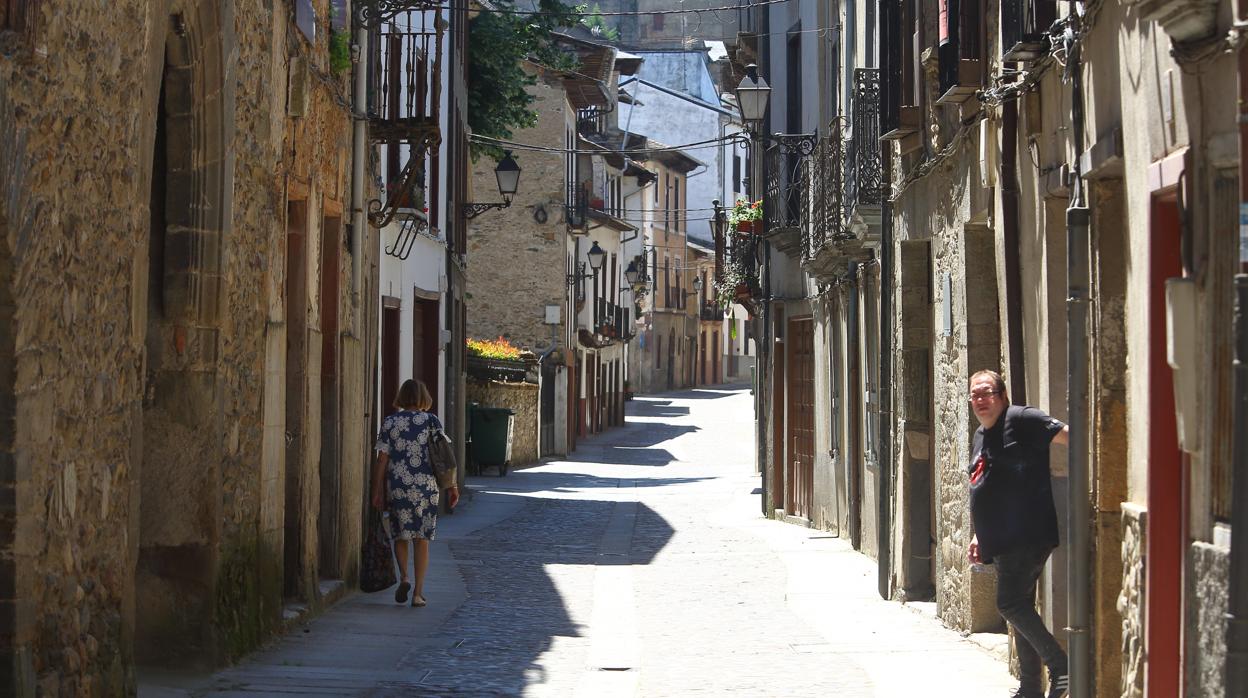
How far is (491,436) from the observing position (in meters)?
28.5

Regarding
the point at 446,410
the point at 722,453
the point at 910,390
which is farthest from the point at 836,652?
the point at 722,453

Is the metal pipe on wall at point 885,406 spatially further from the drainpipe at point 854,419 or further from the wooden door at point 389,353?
the wooden door at point 389,353

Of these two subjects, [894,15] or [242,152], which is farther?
[894,15]

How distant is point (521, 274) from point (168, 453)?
3149 cm

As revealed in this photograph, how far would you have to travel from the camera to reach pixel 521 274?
40.2 m

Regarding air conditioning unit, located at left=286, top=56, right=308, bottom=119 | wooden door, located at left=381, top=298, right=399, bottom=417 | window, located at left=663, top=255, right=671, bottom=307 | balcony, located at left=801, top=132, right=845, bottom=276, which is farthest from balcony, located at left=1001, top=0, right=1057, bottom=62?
window, located at left=663, top=255, right=671, bottom=307

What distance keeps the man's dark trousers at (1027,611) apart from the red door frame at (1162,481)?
3.99 feet

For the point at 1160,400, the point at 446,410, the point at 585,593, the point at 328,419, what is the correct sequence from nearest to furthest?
the point at 1160,400 < the point at 328,419 < the point at 585,593 < the point at 446,410

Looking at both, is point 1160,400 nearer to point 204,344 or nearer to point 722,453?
point 204,344

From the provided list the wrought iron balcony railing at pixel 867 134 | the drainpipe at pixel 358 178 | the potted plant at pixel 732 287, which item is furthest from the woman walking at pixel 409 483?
the potted plant at pixel 732 287

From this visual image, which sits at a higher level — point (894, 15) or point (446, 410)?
point (894, 15)

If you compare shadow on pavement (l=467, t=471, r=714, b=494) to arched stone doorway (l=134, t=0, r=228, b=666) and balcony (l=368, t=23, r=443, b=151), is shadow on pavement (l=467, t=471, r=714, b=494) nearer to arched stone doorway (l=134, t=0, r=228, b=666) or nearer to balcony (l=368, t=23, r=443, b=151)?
balcony (l=368, t=23, r=443, b=151)

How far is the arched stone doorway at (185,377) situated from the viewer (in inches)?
340

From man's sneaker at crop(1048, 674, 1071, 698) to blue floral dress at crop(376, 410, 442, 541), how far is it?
5497mm
